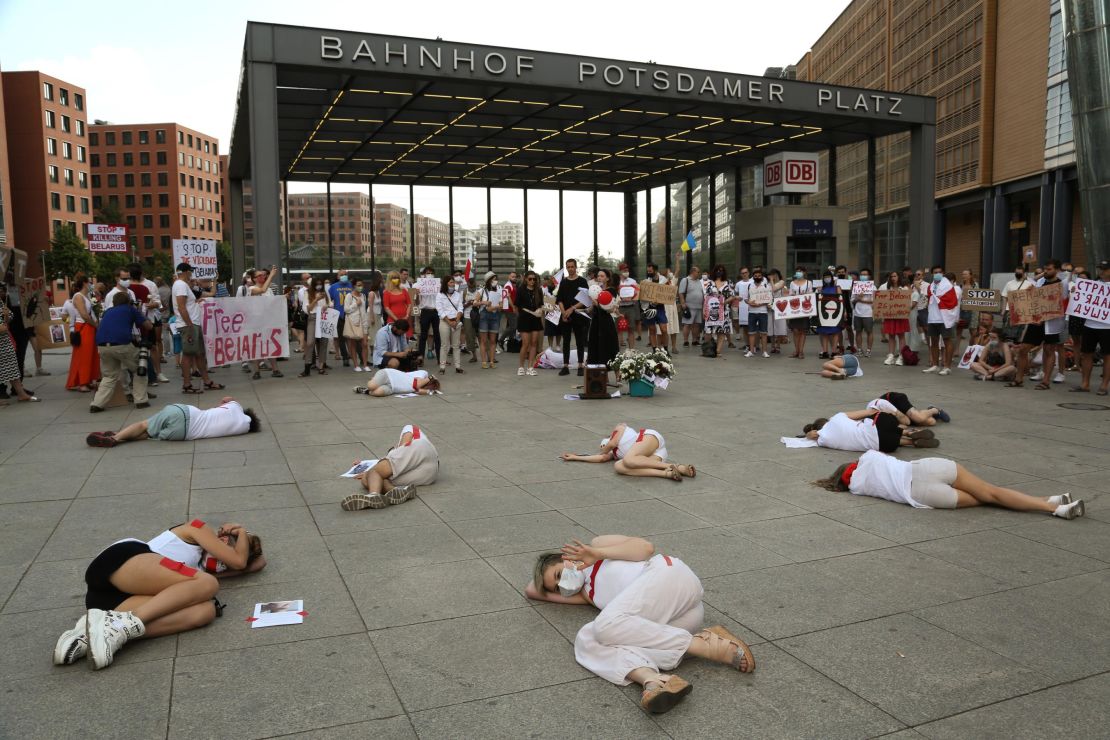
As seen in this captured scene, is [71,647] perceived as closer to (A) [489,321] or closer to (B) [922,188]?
(A) [489,321]

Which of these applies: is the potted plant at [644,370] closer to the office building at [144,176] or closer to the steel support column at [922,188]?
the steel support column at [922,188]

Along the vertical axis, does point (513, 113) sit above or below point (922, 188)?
above

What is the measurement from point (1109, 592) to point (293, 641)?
14.6 feet

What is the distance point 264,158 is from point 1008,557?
53.3 feet

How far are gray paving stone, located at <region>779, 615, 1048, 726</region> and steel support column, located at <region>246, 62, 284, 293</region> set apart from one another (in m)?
15.0

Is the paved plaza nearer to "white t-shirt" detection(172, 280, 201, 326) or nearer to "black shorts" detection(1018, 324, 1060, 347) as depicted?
"black shorts" detection(1018, 324, 1060, 347)

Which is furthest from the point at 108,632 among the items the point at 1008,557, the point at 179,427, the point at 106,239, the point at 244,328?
the point at 106,239

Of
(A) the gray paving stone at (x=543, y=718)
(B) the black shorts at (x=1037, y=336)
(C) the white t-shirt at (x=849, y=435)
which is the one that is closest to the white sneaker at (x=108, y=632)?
(A) the gray paving stone at (x=543, y=718)

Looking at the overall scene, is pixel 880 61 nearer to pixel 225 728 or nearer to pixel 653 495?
pixel 653 495

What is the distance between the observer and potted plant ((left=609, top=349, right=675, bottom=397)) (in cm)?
1230

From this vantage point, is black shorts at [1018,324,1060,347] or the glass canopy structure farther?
the glass canopy structure

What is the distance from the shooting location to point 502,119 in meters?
25.4

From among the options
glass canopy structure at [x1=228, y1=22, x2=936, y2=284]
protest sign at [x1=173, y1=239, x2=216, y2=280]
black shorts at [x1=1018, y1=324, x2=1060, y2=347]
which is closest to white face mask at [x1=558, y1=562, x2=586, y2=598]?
black shorts at [x1=1018, y1=324, x2=1060, y2=347]

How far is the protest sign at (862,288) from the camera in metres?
18.0
